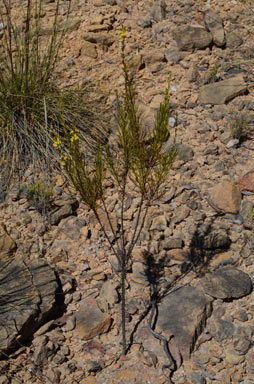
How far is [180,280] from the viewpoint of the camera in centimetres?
334

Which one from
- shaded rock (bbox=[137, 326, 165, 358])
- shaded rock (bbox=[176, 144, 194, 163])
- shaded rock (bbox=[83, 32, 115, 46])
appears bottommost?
shaded rock (bbox=[137, 326, 165, 358])

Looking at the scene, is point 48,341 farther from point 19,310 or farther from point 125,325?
point 125,325

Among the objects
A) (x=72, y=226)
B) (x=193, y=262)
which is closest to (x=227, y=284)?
(x=193, y=262)

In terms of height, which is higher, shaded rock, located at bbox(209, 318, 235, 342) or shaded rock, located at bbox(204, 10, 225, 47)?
shaded rock, located at bbox(204, 10, 225, 47)

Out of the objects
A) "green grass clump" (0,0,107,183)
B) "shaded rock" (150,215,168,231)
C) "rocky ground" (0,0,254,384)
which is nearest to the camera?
"rocky ground" (0,0,254,384)

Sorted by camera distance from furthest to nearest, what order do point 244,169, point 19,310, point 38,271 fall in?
point 244,169
point 38,271
point 19,310

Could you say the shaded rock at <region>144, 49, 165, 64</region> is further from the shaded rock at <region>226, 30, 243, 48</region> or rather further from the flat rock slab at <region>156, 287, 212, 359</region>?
the flat rock slab at <region>156, 287, 212, 359</region>

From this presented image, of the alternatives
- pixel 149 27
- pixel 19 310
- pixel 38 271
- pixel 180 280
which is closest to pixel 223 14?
pixel 149 27

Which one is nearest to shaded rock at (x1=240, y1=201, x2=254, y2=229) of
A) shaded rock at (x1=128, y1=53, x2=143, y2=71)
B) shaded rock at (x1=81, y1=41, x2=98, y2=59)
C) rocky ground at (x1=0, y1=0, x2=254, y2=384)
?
rocky ground at (x1=0, y1=0, x2=254, y2=384)

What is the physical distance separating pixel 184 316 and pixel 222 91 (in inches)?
90.3

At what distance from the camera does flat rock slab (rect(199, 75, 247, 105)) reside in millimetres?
4336

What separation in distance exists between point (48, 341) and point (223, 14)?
156 inches

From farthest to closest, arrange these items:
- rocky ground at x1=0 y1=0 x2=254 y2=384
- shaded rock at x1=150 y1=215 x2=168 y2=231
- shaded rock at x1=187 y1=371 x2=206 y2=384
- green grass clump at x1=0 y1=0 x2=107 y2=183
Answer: green grass clump at x1=0 y1=0 x2=107 y2=183, shaded rock at x1=150 y1=215 x2=168 y2=231, rocky ground at x1=0 y1=0 x2=254 y2=384, shaded rock at x1=187 y1=371 x2=206 y2=384

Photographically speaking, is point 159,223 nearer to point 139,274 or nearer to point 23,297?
point 139,274
